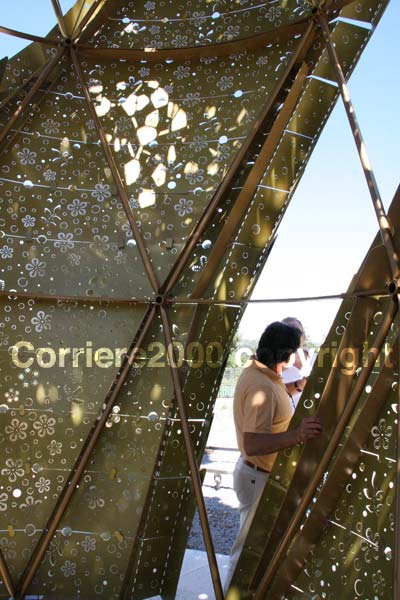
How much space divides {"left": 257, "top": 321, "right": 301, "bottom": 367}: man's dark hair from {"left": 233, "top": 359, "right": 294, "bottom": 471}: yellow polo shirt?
8cm

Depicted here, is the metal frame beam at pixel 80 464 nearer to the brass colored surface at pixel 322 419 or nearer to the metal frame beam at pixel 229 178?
the metal frame beam at pixel 229 178

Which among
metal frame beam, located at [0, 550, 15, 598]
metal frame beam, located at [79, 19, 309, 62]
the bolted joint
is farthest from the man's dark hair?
metal frame beam, located at [0, 550, 15, 598]

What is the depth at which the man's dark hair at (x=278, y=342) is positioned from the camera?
419 centimetres

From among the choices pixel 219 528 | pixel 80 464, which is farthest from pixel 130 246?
pixel 219 528

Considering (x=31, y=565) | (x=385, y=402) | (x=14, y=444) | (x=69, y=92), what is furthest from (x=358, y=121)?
(x=31, y=565)

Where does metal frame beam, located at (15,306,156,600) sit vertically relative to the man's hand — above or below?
below

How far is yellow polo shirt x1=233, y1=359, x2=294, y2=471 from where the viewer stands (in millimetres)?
4113

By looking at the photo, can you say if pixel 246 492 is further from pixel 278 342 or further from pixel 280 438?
pixel 278 342

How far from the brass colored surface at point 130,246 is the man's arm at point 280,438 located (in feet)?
3.44

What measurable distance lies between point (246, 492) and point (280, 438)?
0.67 meters

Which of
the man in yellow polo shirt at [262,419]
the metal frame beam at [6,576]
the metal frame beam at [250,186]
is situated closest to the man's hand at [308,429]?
the man in yellow polo shirt at [262,419]

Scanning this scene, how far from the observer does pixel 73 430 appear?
219 inches

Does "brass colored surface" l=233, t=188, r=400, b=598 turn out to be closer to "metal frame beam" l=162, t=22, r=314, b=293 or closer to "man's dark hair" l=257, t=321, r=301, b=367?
"man's dark hair" l=257, t=321, r=301, b=367

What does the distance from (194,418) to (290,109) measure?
8.36 ft
